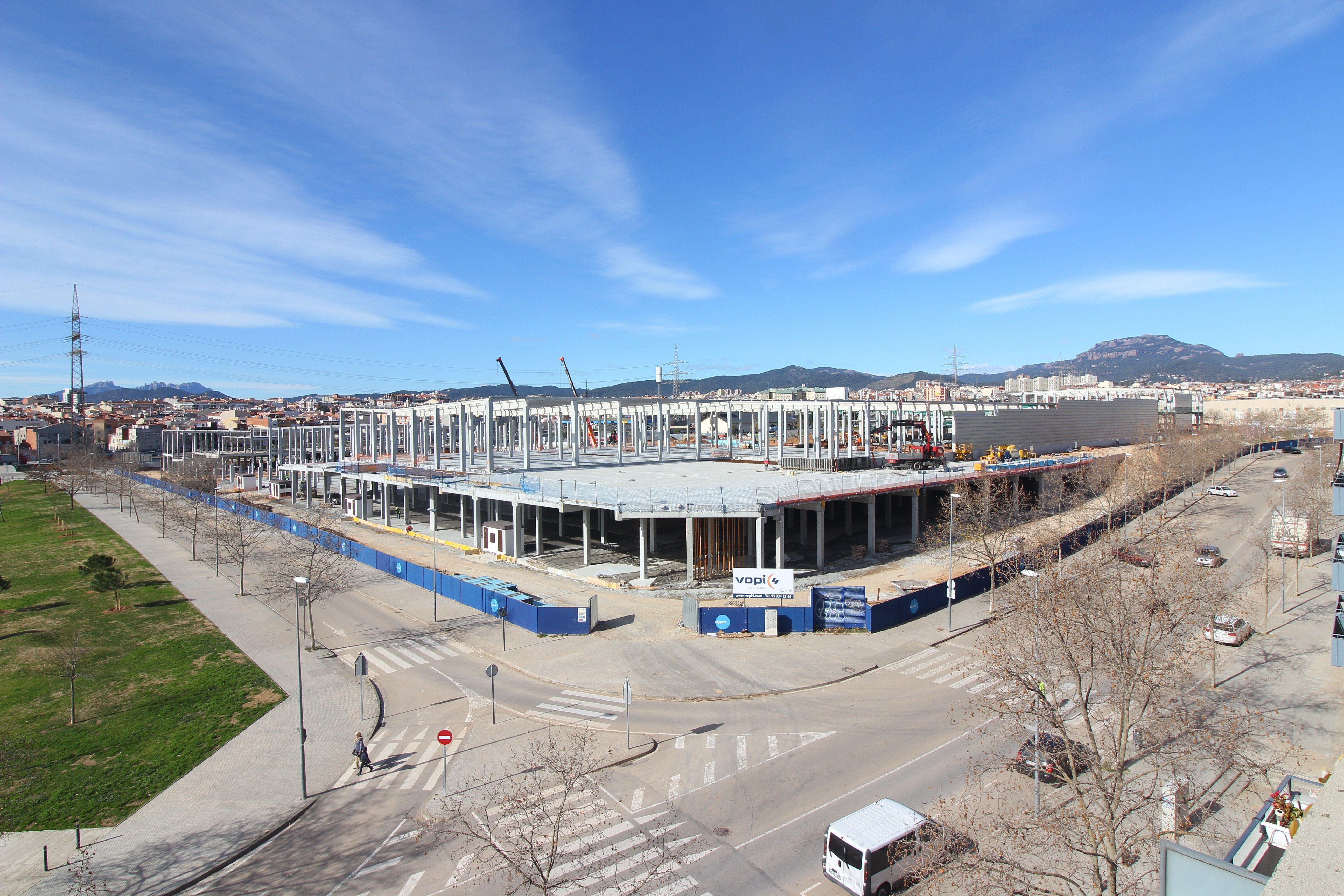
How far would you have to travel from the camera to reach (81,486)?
2822 inches

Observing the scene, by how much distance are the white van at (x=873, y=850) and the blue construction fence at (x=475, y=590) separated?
50.3ft

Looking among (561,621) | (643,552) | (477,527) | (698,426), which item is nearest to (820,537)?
(643,552)

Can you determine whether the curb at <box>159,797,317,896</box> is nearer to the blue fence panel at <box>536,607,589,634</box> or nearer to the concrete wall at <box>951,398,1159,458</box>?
the blue fence panel at <box>536,607,589,634</box>

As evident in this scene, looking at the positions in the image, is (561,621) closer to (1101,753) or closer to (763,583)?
(763,583)

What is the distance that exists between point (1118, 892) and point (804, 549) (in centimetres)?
3224

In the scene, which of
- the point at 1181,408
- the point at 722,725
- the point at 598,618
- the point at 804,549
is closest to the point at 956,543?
the point at 804,549

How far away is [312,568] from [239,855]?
55.1 ft

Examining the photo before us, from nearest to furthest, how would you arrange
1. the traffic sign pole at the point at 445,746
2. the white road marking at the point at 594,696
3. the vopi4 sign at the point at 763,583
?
the traffic sign pole at the point at 445,746
the white road marking at the point at 594,696
the vopi4 sign at the point at 763,583

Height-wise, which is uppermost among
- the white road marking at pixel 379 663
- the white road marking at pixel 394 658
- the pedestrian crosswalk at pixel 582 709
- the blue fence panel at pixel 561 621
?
the blue fence panel at pixel 561 621

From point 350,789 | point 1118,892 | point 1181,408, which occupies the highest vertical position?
point 1181,408

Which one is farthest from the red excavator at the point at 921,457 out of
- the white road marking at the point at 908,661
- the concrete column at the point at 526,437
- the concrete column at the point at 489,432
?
the concrete column at the point at 489,432

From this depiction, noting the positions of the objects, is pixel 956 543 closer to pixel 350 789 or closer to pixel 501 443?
pixel 350 789

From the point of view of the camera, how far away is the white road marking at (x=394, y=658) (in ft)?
74.0

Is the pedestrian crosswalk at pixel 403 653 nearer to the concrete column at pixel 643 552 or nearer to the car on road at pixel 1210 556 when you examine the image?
the concrete column at pixel 643 552
